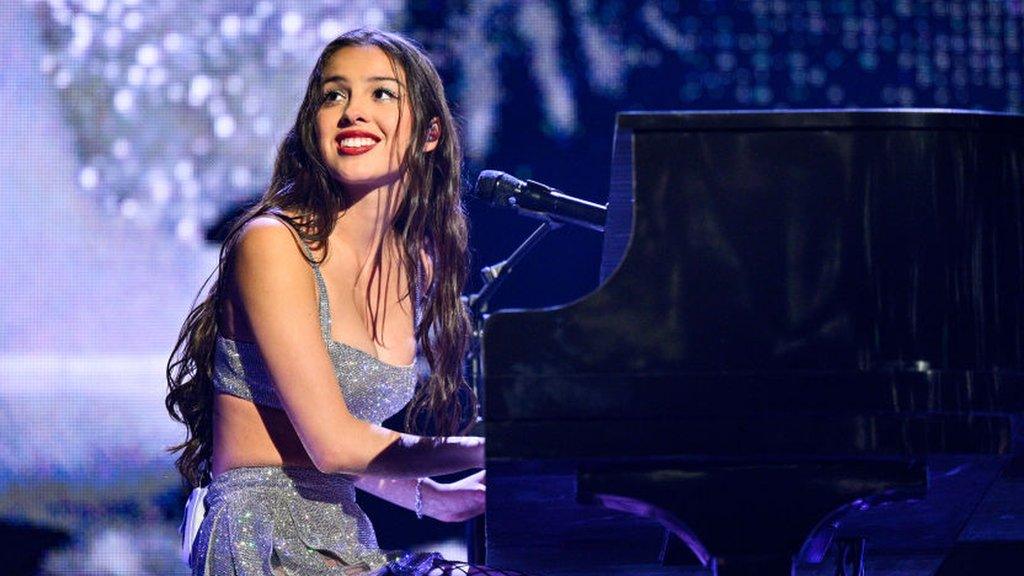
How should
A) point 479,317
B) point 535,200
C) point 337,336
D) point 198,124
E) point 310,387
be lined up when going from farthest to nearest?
point 198,124, point 479,317, point 535,200, point 337,336, point 310,387

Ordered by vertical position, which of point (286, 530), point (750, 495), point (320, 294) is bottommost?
point (286, 530)

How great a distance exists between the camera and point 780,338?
1.57m

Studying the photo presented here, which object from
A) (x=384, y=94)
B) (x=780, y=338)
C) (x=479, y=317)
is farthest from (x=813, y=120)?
(x=479, y=317)

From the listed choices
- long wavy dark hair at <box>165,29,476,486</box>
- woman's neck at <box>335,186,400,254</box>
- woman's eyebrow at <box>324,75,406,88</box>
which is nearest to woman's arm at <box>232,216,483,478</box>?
long wavy dark hair at <box>165,29,476,486</box>

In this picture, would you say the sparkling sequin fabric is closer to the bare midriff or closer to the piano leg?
the bare midriff

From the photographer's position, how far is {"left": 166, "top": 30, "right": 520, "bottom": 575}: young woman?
6.50 feet

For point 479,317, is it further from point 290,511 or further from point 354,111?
point 290,511

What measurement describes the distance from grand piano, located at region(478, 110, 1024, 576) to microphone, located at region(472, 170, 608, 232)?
36.6 inches

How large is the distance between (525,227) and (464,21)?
745 millimetres

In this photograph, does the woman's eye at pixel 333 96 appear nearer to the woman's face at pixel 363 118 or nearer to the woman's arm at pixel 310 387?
the woman's face at pixel 363 118

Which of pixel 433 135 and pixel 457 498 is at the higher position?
pixel 433 135

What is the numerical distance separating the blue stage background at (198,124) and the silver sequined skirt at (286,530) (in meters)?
1.85

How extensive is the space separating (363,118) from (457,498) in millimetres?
728

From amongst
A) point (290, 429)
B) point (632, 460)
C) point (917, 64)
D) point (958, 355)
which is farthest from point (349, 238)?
point (917, 64)
